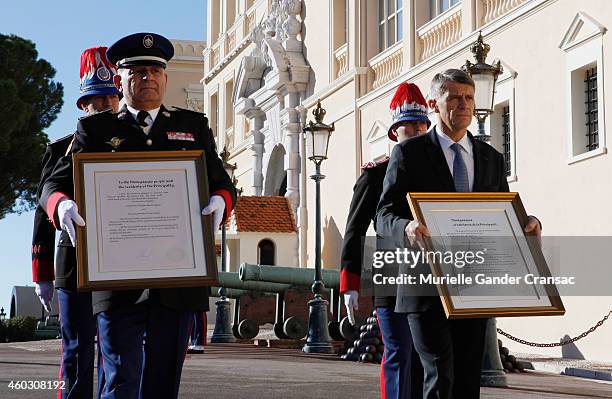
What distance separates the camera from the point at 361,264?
714 centimetres

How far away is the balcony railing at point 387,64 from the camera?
82.5 feet

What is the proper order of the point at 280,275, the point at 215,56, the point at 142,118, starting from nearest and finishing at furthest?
the point at 142,118
the point at 280,275
the point at 215,56

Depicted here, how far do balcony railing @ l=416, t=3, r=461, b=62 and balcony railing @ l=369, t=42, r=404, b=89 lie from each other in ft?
3.79

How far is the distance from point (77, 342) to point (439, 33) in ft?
→ 56.4

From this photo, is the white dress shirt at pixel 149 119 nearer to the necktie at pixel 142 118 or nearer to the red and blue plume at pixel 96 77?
the necktie at pixel 142 118

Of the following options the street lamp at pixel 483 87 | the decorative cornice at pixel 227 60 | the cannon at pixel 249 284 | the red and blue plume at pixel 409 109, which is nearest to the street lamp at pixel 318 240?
the cannon at pixel 249 284

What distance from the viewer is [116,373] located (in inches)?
209

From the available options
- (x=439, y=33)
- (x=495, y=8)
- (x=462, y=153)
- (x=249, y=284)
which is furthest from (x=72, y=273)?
(x=439, y=33)

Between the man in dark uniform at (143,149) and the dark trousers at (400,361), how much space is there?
1416 millimetres

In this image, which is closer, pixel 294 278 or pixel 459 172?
pixel 459 172

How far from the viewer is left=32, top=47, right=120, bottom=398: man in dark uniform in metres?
6.55

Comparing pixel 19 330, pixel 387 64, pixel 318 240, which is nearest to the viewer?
pixel 318 240

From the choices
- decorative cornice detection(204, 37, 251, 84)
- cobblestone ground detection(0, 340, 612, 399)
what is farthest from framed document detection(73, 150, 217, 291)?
decorative cornice detection(204, 37, 251, 84)

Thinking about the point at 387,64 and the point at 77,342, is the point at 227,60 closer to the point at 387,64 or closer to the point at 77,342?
the point at 387,64
